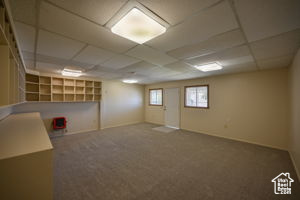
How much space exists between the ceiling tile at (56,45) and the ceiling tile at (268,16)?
2.27 metres

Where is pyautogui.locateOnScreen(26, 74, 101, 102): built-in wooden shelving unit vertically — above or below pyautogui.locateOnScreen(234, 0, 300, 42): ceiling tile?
below

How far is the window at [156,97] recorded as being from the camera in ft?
22.4

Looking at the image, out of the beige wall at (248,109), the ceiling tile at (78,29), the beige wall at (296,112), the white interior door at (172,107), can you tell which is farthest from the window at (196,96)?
the ceiling tile at (78,29)

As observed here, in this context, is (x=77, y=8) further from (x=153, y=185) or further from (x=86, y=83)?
(x=86, y=83)

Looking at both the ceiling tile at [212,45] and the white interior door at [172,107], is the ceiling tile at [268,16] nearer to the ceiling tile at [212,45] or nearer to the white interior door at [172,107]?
the ceiling tile at [212,45]

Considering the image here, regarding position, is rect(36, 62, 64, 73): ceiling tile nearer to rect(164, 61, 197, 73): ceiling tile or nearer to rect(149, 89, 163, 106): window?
rect(164, 61, 197, 73): ceiling tile

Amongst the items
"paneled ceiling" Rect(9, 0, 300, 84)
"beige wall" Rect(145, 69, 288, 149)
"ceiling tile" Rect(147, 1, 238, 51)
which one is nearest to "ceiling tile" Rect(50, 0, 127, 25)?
"paneled ceiling" Rect(9, 0, 300, 84)

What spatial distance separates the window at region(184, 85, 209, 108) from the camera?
197 inches

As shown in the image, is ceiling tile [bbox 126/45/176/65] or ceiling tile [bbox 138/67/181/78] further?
ceiling tile [bbox 138/67/181/78]

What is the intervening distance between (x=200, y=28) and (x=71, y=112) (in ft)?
17.6

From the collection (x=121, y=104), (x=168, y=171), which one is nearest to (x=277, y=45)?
(x=168, y=171)

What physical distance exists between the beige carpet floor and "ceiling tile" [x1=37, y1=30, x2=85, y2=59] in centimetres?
233

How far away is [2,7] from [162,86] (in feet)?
19.2

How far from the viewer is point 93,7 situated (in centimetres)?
121
